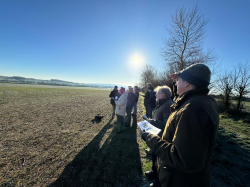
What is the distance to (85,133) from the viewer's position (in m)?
5.95

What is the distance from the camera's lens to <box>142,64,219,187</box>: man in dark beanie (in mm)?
1062

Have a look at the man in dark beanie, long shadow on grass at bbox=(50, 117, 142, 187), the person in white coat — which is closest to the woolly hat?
the man in dark beanie

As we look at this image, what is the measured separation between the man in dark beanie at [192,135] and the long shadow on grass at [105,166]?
2.17 meters

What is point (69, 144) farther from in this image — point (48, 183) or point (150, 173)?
point (150, 173)

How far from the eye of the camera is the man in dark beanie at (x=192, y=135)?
1.06 metres

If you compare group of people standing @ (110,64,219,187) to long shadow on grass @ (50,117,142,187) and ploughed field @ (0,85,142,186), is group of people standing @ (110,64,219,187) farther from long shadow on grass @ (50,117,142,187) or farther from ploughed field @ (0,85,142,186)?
ploughed field @ (0,85,142,186)

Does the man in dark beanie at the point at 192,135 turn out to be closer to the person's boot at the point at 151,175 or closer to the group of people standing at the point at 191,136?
the group of people standing at the point at 191,136

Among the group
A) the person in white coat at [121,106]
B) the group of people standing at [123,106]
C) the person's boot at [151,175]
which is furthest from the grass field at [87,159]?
the person in white coat at [121,106]

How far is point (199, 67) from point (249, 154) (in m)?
5.79

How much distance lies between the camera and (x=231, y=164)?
12.2 ft

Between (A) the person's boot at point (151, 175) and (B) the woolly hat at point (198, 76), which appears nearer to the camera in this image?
(B) the woolly hat at point (198, 76)

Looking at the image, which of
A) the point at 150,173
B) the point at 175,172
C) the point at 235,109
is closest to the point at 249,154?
the point at 150,173

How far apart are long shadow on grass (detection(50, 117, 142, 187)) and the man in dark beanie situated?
2165mm

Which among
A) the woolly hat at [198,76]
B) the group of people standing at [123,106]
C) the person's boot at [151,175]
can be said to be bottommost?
the person's boot at [151,175]
